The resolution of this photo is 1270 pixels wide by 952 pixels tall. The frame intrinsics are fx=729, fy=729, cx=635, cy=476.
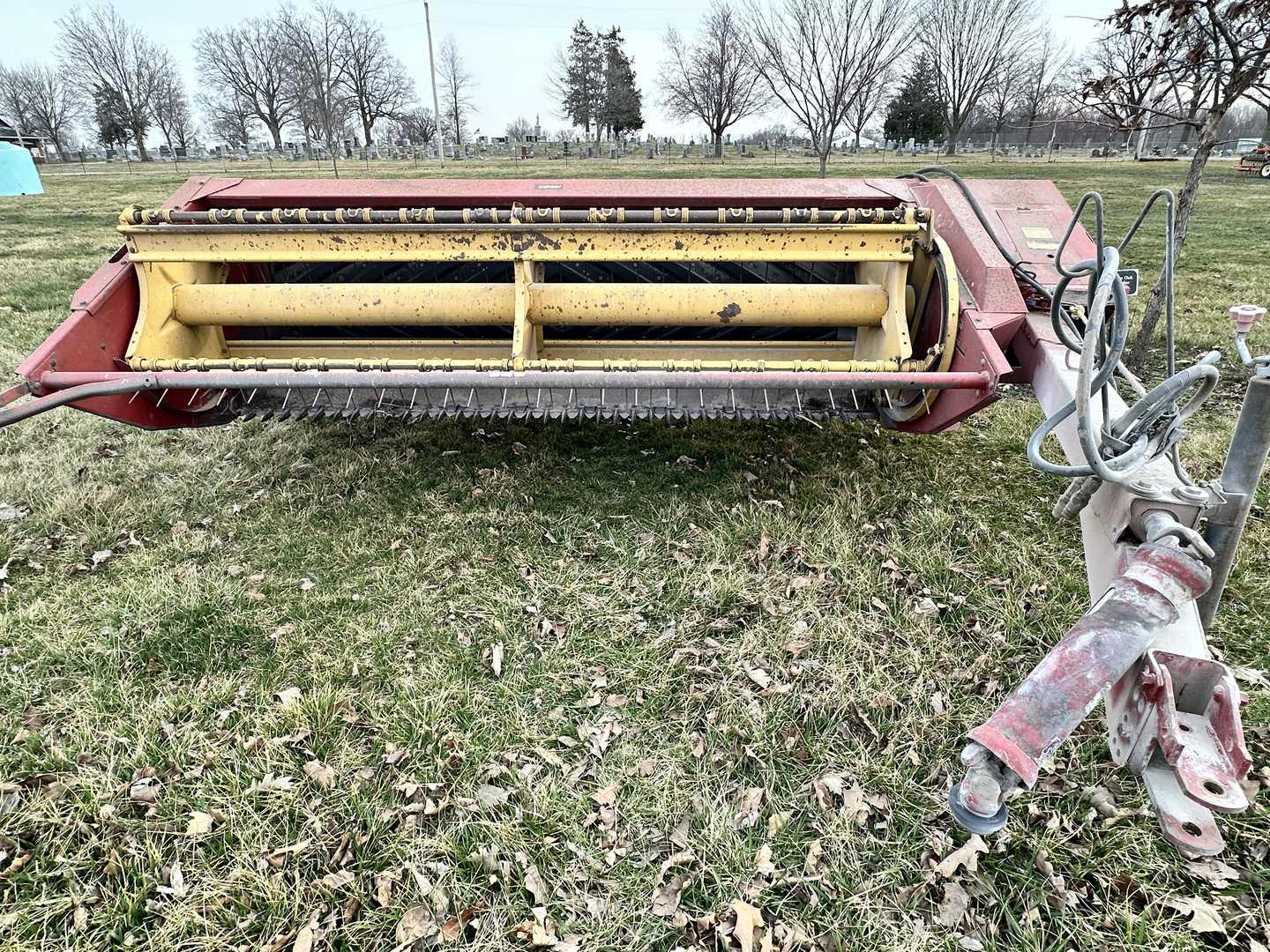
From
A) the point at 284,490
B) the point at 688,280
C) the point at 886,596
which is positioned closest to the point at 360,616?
the point at 284,490

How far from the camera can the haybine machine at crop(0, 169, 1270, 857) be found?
324 cm

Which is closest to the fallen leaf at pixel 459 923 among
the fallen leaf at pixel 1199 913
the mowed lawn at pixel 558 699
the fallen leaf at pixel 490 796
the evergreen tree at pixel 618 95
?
the mowed lawn at pixel 558 699

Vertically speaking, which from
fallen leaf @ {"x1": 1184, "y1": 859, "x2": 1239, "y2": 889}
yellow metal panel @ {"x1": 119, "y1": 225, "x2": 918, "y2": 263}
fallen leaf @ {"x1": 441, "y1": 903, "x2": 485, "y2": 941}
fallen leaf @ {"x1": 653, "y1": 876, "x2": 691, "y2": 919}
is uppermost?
yellow metal panel @ {"x1": 119, "y1": 225, "x2": 918, "y2": 263}

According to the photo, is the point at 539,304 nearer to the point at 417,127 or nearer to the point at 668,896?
the point at 668,896

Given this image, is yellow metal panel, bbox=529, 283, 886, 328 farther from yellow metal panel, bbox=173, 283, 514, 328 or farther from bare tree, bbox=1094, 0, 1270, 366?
bare tree, bbox=1094, 0, 1270, 366

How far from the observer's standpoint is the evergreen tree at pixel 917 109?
4316cm

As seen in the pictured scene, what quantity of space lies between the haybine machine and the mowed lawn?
24.3 inches

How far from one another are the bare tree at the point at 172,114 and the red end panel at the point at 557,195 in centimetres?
7028

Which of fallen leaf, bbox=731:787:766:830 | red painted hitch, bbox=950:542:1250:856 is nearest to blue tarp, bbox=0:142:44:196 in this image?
fallen leaf, bbox=731:787:766:830

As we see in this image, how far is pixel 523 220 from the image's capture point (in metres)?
3.74

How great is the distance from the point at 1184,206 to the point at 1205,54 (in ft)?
3.33

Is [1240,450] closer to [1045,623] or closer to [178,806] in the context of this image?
Answer: [1045,623]

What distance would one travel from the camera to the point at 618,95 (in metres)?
52.7

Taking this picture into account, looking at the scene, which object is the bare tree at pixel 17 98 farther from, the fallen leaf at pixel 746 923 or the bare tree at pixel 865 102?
Answer: the fallen leaf at pixel 746 923
